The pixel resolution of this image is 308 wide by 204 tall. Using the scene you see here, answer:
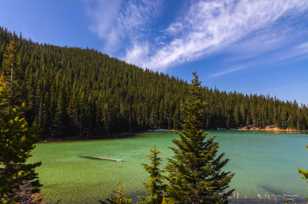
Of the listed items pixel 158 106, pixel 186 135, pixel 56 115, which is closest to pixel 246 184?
pixel 186 135

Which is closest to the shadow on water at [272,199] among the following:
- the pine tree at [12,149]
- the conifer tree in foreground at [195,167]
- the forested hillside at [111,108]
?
the conifer tree in foreground at [195,167]

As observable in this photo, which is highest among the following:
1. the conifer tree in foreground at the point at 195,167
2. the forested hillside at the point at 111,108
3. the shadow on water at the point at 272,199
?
the forested hillside at the point at 111,108

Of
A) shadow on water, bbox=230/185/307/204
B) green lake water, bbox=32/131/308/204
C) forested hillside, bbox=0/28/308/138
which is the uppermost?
forested hillside, bbox=0/28/308/138

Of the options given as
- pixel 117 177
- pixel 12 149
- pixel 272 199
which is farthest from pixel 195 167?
pixel 117 177

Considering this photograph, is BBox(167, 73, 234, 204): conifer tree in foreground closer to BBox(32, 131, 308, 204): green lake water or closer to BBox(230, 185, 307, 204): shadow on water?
BBox(230, 185, 307, 204): shadow on water

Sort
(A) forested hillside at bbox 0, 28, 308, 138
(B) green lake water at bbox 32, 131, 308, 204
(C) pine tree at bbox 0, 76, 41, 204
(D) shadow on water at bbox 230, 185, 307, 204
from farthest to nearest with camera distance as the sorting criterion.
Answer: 1. (A) forested hillside at bbox 0, 28, 308, 138
2. (B) green lake water at bbox 32, 131, 308, 204
3. (D) shadow on water at bbox 230, 185, 307, 204
4. (C) pine tree at bbox 0, 76, 41, 204

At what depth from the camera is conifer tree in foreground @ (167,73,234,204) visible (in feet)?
53.6

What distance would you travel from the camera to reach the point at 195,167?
16.9 metres

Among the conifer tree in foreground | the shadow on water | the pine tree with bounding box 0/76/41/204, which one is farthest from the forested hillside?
the conifer tree in foreground

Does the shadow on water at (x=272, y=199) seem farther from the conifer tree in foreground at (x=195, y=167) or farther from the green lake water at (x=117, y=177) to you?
the conifer tree in foreground at (x=195, y=167)

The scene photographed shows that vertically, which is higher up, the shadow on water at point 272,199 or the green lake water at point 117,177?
the green lake water at point 117,177

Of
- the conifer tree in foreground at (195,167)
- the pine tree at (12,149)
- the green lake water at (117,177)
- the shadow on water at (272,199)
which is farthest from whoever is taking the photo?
the green lake water at (117,177)

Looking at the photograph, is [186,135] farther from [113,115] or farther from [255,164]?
[113,115]

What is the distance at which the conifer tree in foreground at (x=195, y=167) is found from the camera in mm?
16344
